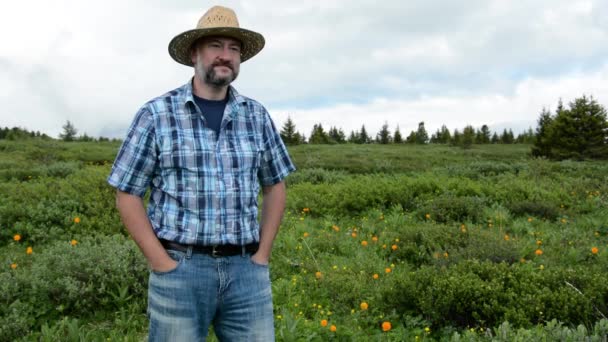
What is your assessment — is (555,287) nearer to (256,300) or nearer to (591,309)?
(591,309)

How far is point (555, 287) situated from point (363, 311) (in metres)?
1.97

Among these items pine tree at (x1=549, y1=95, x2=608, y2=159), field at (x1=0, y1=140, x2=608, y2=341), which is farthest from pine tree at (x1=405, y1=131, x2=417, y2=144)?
field at (x1=0, y1=140, x2=608, y2=341)

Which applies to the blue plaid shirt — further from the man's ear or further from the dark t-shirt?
the man's ear

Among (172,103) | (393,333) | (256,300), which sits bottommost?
(393,333)

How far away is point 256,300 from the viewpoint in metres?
2.65

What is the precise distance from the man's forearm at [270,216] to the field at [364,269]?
146 cm

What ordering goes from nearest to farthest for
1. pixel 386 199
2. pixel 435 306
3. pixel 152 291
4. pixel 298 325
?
1. pixel 152 291
2. pixel 298 325
3. pixel 435 306
4. pixel 386 199

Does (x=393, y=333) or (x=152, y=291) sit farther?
(x=393, y=333)

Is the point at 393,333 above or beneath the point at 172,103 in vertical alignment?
beneath

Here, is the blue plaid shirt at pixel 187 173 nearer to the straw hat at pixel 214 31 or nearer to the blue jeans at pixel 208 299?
the blue jeans at pixel 208 299

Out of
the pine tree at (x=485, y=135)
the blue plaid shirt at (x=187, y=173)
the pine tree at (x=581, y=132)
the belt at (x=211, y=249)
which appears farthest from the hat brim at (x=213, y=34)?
the pine tree at (x=485, y=135)

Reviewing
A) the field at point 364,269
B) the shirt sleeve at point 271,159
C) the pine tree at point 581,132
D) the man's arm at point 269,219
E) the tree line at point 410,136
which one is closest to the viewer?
the man's arm at point 269,219

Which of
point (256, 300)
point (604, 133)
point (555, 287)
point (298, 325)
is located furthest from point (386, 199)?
Answer: point (604, 133)

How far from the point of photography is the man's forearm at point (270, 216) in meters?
2.79
